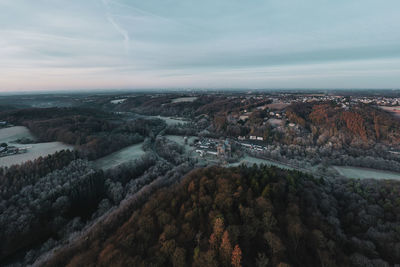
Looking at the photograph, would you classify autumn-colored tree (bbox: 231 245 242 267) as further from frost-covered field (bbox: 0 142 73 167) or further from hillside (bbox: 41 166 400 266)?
frost-covered field (bbox: 0 142 73 167)

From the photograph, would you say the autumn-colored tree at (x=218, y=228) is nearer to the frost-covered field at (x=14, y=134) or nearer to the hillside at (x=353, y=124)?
the hillside at (x=353, y=124)

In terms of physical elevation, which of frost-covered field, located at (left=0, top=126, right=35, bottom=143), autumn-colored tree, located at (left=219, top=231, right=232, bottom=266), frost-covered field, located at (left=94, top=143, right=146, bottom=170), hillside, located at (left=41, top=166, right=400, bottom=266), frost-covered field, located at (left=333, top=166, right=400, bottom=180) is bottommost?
frost-covered field, located at (left=333, top=166, right=400, bottom=180)

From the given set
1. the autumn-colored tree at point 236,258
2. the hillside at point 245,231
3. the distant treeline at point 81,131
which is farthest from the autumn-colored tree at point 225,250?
the distant treeline at point 81,131

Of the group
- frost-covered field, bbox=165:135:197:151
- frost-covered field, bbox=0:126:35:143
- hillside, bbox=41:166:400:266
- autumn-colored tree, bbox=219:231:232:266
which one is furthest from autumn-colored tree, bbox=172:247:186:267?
frost-covered field, bbox=0:126:35:143

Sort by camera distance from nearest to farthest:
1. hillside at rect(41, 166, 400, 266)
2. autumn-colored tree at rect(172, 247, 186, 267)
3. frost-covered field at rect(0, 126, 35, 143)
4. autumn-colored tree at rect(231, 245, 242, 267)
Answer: autumn-colored tree at rect(231, 245, 242, 267) → autumn-colored tree at rect(172, 247, 186, 267) → hillside at rect(41, 166, 400, 266) → frost-covered field at rect(0, 126, 35, 143)

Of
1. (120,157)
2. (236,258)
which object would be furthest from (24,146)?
(236,258)

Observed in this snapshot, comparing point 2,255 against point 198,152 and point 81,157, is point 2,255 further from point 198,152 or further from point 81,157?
point 198,152
